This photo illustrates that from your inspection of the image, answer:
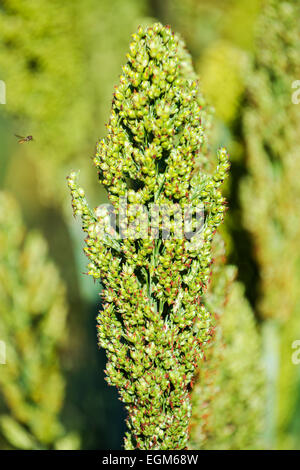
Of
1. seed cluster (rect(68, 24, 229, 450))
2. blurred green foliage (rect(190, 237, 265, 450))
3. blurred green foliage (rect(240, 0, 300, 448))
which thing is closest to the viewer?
seed cluster (rect(68, 24, 229, 450))

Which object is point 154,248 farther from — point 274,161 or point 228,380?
point 274,161

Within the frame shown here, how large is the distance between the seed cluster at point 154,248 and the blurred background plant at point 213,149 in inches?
42.4

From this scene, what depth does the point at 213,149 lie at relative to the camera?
5.21 metres

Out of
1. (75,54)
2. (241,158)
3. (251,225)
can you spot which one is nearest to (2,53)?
(75,54)

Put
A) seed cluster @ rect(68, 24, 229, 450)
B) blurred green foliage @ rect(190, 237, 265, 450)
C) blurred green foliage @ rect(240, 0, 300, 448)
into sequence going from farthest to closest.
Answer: blurred green foliage @ rect(240, 0, 300, 448), blurred green foliage @ rect(190, 237, 265, 450), seed cluster @ rect(68, 24, 229, 450)

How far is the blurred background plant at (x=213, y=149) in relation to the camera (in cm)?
554

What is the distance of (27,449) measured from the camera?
18.3 ft

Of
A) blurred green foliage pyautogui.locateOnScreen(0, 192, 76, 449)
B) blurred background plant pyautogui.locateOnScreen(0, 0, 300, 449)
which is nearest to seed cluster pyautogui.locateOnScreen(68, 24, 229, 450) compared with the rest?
blurred background plant pyautogui.locateOnScreen(0, 0, 300, 449)

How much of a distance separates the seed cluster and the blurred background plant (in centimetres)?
108

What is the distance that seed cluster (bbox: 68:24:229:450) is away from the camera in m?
2.50

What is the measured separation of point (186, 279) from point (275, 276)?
3803mm

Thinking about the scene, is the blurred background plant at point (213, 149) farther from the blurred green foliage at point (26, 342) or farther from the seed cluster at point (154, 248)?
the seed cluster at point (154, 248)

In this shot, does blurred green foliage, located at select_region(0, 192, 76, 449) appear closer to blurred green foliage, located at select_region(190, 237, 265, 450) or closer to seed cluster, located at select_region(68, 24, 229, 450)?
blurred green foliage, located at select_region(190, 237, 265, 450)

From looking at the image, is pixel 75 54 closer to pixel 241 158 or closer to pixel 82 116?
pixel 82 116
